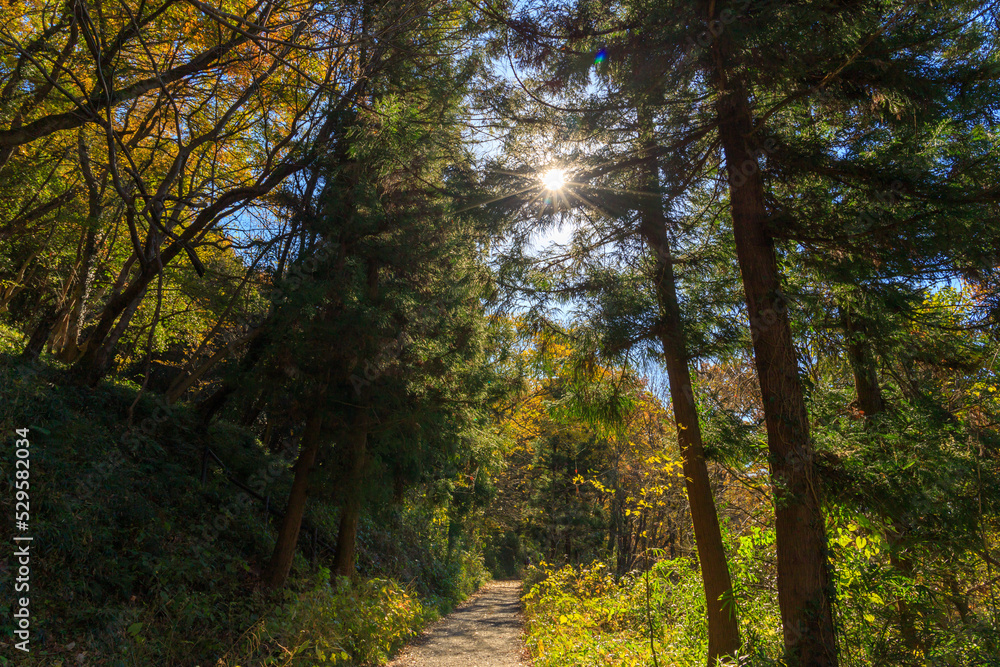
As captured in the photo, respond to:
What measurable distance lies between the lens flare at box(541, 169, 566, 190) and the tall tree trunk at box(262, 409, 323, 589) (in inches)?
193

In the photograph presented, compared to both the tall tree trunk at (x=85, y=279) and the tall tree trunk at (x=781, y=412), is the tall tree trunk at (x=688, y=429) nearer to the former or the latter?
the tall tree trunk at (x=781, y=412)

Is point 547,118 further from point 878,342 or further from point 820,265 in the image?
point 878,342

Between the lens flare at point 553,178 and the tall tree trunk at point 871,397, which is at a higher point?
the lens flare at point 553,178

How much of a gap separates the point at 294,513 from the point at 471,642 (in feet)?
15.1

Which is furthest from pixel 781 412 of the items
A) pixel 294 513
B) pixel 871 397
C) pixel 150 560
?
pixel 150 560

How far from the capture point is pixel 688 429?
18.7ft

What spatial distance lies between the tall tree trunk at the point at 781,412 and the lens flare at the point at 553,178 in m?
1.68

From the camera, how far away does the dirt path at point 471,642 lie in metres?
8.16

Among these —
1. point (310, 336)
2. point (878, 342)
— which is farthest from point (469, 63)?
point (878, 342)

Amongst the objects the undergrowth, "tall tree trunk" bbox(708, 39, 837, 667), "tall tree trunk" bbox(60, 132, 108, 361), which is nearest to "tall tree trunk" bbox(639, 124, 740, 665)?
"tall tree trunk" bbox(708, 39, 837, 667)

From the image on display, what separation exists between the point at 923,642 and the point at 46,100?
11590 mm

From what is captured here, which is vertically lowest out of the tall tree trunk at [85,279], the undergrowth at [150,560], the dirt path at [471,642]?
the dirt path at [471,642]

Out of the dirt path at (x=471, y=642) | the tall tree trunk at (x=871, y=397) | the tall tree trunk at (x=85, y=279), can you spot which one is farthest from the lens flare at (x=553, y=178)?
the dirt path at (x=471, y=642)

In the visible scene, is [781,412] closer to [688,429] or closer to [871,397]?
[688,429]
